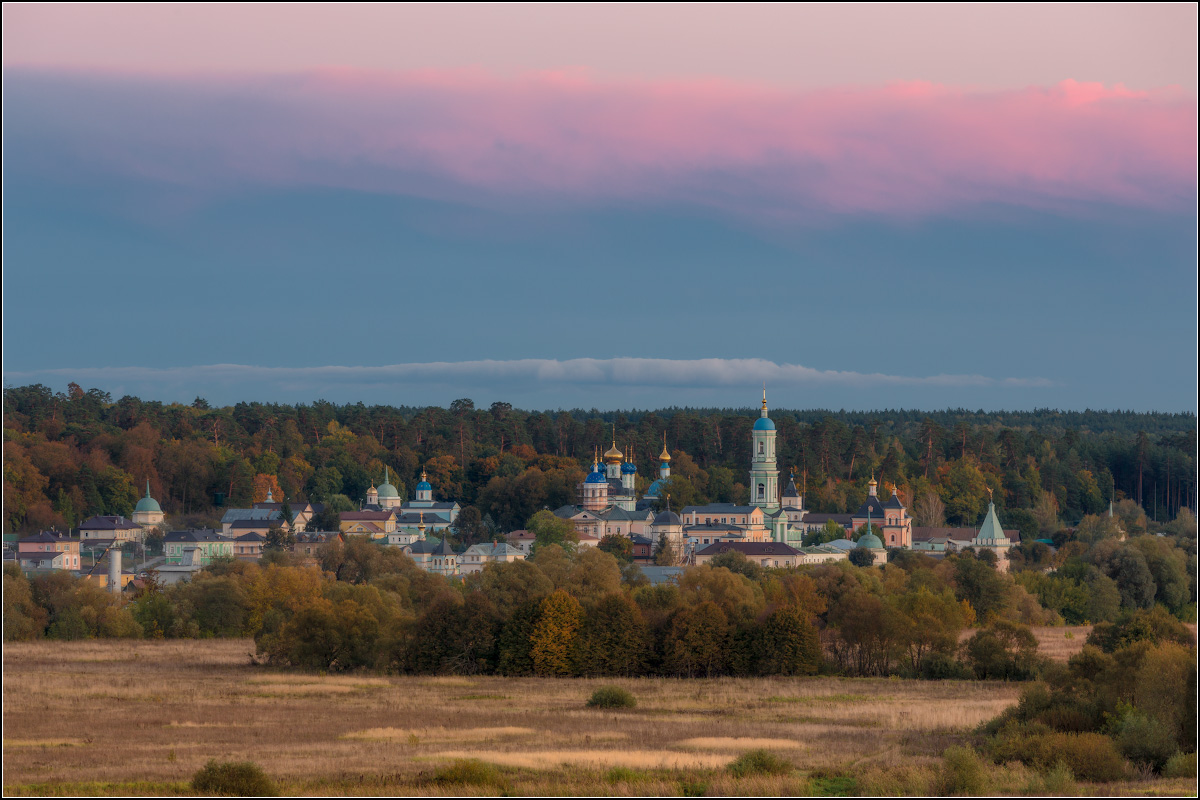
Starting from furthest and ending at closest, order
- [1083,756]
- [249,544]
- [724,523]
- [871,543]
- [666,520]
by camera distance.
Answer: [724,523], [666,520], [249,544], [871,543], [1083,756]

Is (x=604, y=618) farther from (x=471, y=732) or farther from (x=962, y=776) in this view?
(x=962, y=776)

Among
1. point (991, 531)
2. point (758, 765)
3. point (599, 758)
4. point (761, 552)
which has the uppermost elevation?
point (758, 765)

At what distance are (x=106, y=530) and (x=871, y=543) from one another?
61.5 m

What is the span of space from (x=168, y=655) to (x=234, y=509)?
246 feet

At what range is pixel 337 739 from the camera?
108 feet

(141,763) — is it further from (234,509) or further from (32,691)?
(234,509)

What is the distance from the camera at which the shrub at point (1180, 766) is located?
26.1 meters

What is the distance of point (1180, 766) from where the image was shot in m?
26.3

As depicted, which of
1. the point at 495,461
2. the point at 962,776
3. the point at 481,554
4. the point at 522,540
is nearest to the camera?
the point at 962,776

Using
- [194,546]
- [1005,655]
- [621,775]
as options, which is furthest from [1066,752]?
[194,546]

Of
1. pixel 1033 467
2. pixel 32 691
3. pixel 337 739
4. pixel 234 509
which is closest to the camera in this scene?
pixel 337 739

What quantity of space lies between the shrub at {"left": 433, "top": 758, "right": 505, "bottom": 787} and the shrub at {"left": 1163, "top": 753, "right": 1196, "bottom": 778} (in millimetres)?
12165

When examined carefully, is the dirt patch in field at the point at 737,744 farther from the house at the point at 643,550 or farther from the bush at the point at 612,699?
the house at the point at 643,550

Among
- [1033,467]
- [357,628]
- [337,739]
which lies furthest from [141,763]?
[1033,467]
